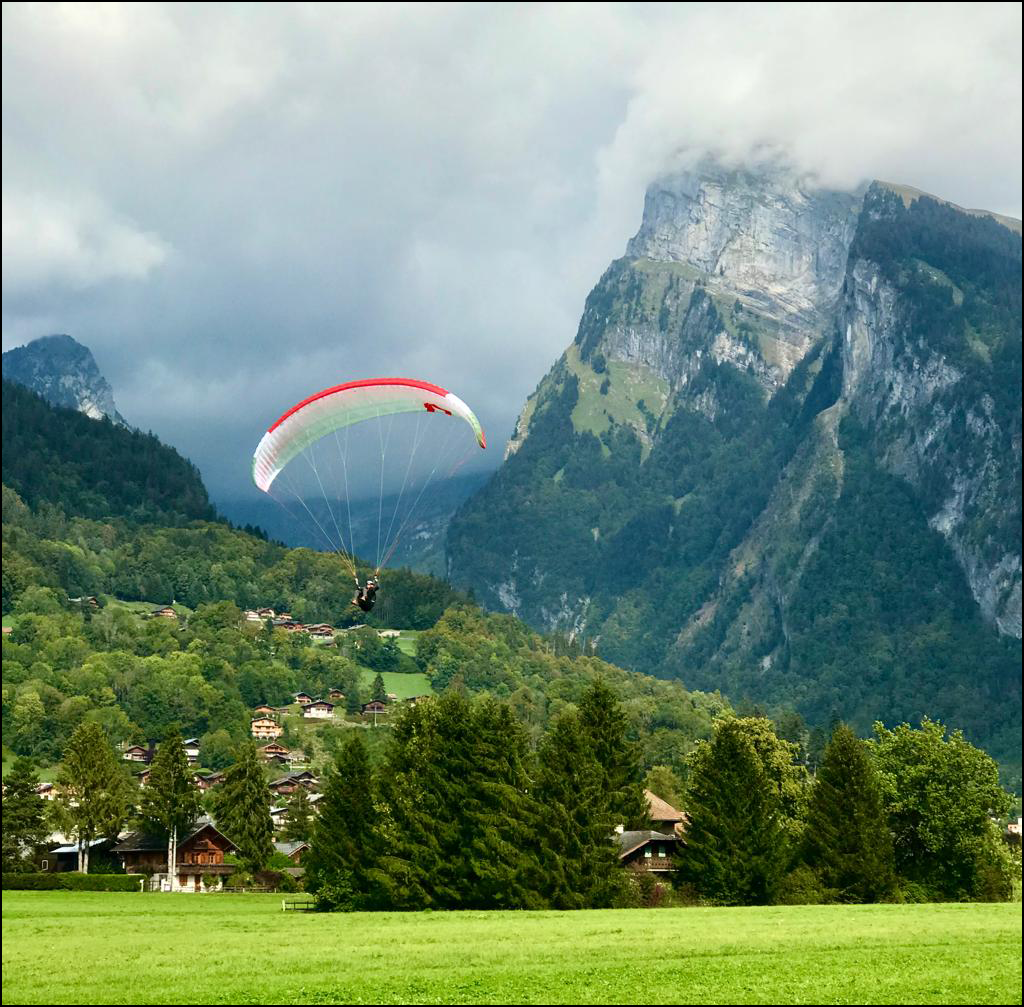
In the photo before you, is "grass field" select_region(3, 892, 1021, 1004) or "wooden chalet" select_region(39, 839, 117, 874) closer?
"grass field" select_region(3, 892, 1021, 1004)

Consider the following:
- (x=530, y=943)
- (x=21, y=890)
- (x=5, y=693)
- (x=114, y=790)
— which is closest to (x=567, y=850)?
(x=530, y=943)

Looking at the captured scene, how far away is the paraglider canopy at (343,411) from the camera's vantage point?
55906mm

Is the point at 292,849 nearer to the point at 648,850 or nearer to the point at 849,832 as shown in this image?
the point at 648,850

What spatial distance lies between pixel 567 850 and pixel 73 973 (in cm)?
2893

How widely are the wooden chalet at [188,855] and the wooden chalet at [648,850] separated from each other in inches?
1393

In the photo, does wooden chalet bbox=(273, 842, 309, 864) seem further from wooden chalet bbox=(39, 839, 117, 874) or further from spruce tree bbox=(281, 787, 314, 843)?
wooden chalet bbox=(39, 839, 117, 874)

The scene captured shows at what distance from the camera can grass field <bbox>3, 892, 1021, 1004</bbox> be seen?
32.3 m

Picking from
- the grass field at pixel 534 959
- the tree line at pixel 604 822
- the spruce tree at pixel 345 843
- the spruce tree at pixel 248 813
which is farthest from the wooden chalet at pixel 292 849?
the grass field at pixel 534 959

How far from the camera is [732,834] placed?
214ft

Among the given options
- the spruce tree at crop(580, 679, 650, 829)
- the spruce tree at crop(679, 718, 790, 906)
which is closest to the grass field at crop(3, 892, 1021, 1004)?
the spruce tree at crop(679, 718, 790, 906)

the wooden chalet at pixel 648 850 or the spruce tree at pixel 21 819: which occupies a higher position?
the spruce tree at pixel 21 819

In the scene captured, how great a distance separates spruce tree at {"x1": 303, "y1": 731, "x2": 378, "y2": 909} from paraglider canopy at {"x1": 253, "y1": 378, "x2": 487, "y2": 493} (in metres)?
18.8

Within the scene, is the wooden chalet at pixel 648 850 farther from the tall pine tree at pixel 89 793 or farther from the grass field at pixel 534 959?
the tall pine tree at pixel 89 793

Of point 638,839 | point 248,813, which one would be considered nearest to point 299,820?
point 248,813
